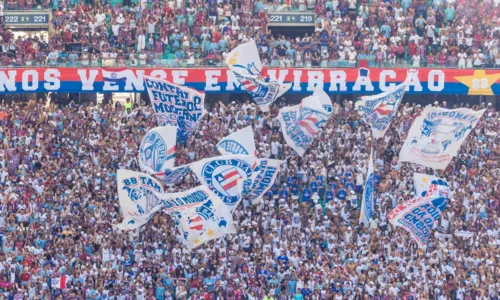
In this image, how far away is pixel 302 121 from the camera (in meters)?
40.0

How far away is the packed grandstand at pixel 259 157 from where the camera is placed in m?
36.0

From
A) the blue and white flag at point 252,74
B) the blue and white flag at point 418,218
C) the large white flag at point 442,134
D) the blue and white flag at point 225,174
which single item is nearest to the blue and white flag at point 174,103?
the blue and white flag at point 252,74

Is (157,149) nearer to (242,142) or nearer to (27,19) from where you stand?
(242,142)

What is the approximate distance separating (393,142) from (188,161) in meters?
5.83

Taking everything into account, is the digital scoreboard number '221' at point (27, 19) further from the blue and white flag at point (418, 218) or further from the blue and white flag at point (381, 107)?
the blue and white flag at point (418, 218)

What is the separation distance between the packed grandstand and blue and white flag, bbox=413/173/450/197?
1036mm

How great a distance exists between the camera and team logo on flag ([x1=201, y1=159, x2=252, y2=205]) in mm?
36844

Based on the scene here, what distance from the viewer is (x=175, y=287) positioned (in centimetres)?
3597

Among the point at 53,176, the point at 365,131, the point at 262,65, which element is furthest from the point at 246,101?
the point at 53,176

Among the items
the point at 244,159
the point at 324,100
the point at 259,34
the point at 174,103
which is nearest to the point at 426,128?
the point at 324,100

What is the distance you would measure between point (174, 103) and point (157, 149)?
2341 millimetres

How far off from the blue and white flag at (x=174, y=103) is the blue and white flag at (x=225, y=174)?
3.40 meters

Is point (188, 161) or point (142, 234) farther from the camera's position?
point (188, 161)

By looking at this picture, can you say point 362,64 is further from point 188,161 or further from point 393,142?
point 188,161
